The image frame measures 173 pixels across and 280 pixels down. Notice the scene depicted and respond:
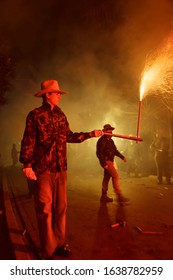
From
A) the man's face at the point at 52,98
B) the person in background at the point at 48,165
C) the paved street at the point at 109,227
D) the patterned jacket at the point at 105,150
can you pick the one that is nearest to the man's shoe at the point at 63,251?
the person in background at the point at 48,165

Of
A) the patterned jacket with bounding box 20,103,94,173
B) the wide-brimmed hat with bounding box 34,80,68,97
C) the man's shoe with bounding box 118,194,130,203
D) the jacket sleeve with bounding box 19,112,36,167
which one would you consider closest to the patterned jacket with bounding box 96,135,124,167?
the man's shoe with bounding box 118,194,130,203

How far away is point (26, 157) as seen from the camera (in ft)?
12.1

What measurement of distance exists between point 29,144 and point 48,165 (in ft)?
1.23

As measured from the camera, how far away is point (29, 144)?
146 inches

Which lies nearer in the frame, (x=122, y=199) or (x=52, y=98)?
(x=52, y=98)

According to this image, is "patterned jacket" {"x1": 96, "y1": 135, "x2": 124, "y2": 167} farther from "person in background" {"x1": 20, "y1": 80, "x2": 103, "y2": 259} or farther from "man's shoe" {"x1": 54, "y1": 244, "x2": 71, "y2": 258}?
"man's shoe" {"x1": 54, "y1": 244, "x2": 71, "y2": 258}

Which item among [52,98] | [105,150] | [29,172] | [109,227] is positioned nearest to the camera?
[29,172]

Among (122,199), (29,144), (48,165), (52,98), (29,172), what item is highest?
(52,98)

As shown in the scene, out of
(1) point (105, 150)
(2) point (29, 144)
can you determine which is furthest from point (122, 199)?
(2) point (29, 144)

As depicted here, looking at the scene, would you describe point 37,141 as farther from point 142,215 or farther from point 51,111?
point 142,215

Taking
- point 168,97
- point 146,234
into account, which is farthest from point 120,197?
point 168,97

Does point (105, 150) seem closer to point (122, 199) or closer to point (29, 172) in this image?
point (122, 199)

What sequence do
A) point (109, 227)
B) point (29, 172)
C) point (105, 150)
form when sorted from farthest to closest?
point (105, 150), point (109, 227), point (29, 172)
